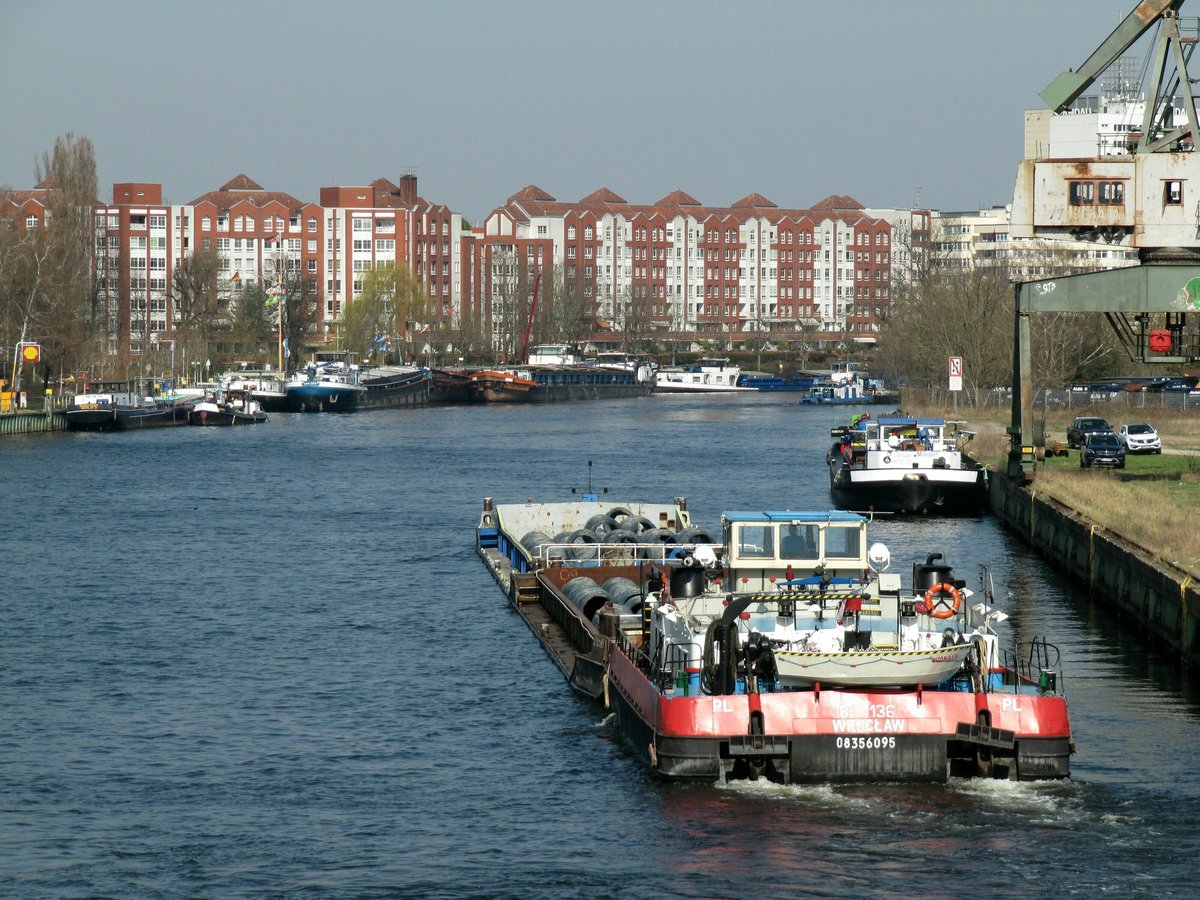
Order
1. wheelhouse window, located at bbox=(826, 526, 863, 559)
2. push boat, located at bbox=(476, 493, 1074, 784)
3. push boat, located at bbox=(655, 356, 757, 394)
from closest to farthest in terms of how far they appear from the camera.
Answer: push boat, located at bbox=(476, 493, 1074, 784) → wheelhouse window, located at bbox=(826, 526, 863, 559) → push boat, located at bbox=(655, 356, 757, 394)

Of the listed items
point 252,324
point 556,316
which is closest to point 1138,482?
point 252,324

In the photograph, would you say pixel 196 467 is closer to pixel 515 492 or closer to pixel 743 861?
pixel 515 492

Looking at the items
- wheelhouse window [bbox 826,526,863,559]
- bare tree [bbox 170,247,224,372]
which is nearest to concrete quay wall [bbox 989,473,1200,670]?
wheelhouse window [bbox 826,526,863,559]

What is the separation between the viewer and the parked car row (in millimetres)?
56312

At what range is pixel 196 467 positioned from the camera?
76312 millimetres

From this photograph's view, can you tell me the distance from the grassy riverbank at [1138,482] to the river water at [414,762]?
1.91 meters

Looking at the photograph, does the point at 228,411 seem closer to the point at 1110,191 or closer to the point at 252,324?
the point at 252,324

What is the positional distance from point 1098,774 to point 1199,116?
74.8 ft

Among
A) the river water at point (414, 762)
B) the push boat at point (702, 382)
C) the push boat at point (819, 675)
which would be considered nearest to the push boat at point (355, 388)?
the push boat at point (702, 382)

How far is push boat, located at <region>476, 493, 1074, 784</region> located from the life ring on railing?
0.11 ft

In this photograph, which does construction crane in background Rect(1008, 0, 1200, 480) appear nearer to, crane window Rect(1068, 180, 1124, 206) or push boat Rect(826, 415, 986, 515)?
crane window Rect(1068, 180, 1124, 206)

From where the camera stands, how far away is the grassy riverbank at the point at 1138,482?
36.1 meters

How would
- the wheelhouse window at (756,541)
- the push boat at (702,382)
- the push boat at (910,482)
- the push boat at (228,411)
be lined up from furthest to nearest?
the push boat at (702,382), the push boat at (228,411), the push boat at (910,482), the wheelhouse window at (756,541)

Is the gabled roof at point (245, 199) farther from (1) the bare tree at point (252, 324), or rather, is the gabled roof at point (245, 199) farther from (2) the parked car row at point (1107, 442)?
(2) the parked car row at point (1107, 442)
